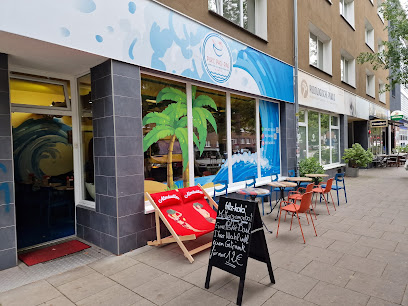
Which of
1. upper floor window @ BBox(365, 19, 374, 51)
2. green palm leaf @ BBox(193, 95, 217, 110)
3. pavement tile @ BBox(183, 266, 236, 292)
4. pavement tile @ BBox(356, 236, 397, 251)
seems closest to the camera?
pavement tile @ BBox(183, 266, 236, 292)

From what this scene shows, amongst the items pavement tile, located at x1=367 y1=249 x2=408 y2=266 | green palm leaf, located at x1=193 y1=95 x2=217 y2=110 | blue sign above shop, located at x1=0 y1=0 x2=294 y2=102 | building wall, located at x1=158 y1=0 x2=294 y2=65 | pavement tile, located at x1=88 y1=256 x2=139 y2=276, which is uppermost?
building wall, located at x1=158 y1=0 x2=294 y2=65

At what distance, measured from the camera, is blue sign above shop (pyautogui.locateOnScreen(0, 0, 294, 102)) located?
3463mm

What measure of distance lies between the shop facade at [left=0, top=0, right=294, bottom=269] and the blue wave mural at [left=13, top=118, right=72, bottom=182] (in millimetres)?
17

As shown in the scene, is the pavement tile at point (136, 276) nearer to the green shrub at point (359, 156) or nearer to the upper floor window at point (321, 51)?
the upper floor window at point (321, 51)

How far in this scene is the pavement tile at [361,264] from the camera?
3631 millimetres

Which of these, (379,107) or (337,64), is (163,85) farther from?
(379,107)

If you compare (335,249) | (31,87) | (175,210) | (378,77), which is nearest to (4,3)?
(31,87)

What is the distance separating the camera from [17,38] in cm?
339

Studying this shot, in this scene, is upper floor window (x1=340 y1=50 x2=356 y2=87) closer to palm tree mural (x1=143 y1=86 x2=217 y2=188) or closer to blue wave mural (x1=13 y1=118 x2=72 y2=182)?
palm tree mural (x1=143 y1=86 x2=217 y2=188)

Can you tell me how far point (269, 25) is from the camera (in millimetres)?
7969

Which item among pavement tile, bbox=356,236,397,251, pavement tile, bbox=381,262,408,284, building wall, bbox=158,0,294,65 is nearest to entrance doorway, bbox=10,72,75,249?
building wall, bbox=158,0,294,65

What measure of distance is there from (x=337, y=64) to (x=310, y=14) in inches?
135

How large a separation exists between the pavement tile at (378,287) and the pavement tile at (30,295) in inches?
137

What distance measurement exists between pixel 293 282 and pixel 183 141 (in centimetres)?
328
